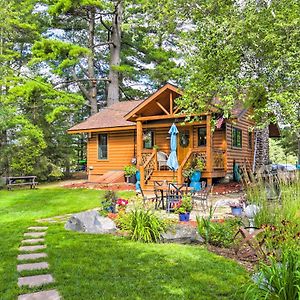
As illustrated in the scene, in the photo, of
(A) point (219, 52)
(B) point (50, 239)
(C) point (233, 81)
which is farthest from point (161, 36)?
(B) point (50, 239)

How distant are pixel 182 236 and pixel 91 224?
1.89m

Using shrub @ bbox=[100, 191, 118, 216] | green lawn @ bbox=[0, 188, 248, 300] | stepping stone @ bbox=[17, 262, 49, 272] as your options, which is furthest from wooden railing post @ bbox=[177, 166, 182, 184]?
stepping stone @ bbox=[17, 262, 49, 272]

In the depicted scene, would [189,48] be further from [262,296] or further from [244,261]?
[262,296]

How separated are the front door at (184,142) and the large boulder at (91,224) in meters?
9.18

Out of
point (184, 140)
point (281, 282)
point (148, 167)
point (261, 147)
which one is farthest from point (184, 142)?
point (281, 282)

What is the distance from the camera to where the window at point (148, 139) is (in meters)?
16.8

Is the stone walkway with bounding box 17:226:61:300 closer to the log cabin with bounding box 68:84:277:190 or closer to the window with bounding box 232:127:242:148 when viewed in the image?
the log cabin with bounding box 68:84:277:190

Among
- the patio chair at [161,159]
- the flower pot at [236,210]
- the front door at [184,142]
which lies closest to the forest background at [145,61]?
the front door at [184,142]

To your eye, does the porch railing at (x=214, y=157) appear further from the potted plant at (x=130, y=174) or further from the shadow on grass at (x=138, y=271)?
the shadow on grass at (x=138, y=271)

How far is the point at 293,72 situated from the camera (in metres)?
8.95

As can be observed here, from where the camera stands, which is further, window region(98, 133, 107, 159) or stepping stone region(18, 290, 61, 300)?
window region(98, 133, 107, 159)

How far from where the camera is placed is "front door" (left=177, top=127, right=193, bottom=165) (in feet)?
50.8

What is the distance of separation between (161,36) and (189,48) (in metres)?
1.24

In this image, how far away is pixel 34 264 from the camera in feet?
14.2
